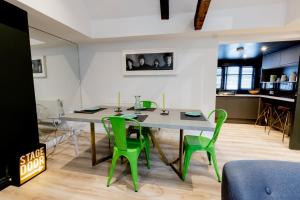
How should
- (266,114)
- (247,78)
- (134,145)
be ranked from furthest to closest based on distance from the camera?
(247,78)
(266,114)
(134,145)

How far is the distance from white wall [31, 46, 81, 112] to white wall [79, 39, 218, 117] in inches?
6.9

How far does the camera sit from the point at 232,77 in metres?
6.57

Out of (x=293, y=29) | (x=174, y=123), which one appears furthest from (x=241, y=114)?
(x=174, y=123)

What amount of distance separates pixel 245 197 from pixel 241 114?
431 centimetres

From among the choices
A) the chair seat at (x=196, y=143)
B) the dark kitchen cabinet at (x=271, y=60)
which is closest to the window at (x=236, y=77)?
the dark kitchen cabinet at (x=271, y=60)

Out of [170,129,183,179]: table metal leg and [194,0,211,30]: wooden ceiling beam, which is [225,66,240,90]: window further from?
[170,129,183,179]: table metal leg

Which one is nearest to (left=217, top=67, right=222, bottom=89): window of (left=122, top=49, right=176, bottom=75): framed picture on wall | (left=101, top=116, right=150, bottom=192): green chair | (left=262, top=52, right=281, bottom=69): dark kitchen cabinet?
(left=262, top=52, right=281, bottom=69): dark kitchen cabinet

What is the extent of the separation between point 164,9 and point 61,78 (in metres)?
2.40

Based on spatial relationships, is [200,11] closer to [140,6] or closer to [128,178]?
[140,6]

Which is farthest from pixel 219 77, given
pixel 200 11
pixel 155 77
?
pixel 200 11

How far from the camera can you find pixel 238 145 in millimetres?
2959

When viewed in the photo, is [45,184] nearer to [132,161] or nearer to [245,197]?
[132,161]

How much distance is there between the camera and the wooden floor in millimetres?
1678

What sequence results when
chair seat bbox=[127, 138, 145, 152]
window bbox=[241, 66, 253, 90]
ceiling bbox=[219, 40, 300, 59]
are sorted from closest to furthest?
chair seat bbox=[127, 138, 145, 152], ceiling bbox=[219, 40, 300, 59], window bbox=[241, 66, 253, 90]
